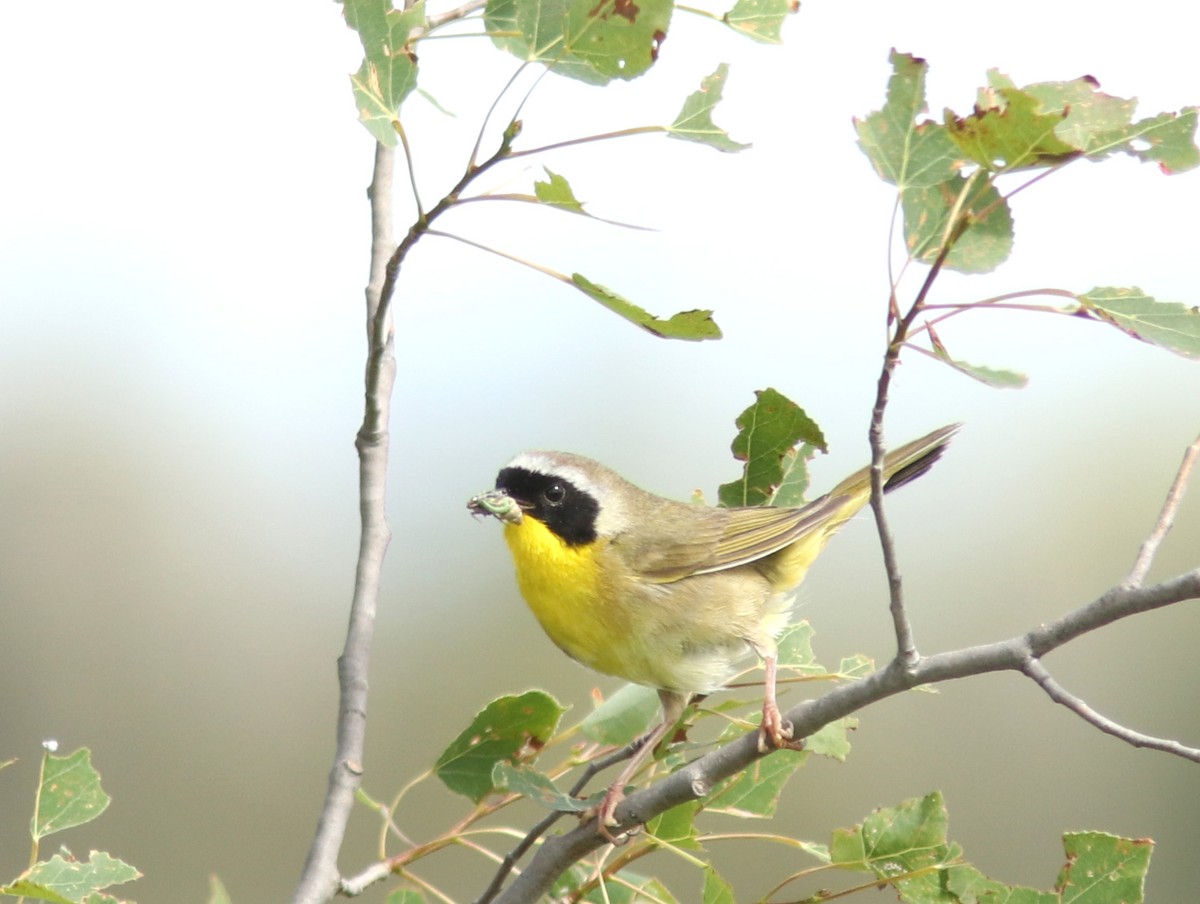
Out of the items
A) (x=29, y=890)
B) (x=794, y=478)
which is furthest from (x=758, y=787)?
(x=29, y=890)

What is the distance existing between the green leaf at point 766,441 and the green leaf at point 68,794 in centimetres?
117

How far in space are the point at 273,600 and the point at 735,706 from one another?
6.82 metres

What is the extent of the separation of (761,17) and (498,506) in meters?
1.20

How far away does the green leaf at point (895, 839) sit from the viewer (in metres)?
1.77

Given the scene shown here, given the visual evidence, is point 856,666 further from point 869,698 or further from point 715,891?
point 869,698

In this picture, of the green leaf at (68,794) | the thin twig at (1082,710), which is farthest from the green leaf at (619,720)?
the thin twig at (1082,710)

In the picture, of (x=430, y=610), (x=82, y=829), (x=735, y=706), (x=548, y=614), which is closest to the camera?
(x=735, y=706)

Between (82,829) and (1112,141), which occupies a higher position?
(1112,141)

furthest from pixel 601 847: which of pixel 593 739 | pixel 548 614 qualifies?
pixel 548 614

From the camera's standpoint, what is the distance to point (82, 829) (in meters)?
6.79

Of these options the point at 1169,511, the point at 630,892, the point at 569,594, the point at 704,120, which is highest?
the point at 704,120

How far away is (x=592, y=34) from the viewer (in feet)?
5.12

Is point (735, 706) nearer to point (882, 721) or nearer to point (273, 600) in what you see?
point (882, 721)

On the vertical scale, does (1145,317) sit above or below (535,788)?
above
